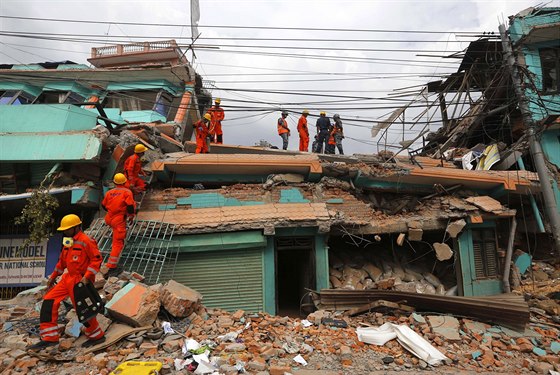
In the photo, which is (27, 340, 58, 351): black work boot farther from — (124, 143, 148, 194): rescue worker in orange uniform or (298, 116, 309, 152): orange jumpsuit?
(298, 116, 309, 152): orange jumpsuit

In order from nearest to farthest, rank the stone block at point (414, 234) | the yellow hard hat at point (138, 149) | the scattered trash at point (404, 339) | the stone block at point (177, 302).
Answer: the scattered trash at point (404, 339), the stone block at point (177, 302), the yellow hard hat at point (138, 149), the stone block at point (414, 234)

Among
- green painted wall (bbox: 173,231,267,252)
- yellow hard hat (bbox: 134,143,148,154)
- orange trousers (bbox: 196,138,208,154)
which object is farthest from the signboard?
orange trousers (bbox: 196,138,208,154)

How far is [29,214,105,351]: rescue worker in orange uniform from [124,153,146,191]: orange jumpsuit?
2.56 m

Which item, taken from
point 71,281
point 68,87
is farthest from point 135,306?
point 68,87

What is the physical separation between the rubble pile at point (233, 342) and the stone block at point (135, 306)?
0.6 inches

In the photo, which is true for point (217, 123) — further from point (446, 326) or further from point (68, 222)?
point (446, 326)

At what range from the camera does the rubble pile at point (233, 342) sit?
13.1ft

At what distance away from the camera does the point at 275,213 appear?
7.18 metres

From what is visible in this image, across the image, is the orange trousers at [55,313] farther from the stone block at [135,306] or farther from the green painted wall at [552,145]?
the green painted wall at [552,145]

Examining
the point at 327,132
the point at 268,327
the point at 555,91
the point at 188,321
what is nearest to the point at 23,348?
the point at 188,321

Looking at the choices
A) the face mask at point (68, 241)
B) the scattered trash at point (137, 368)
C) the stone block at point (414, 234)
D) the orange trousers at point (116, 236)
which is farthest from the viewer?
the stone block at point (414, 234)

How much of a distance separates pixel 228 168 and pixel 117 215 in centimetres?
269

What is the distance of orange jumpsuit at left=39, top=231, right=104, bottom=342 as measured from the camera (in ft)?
13.7

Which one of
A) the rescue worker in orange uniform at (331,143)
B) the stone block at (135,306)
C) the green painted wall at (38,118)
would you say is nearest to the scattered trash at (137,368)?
the stone block at (135,306)
